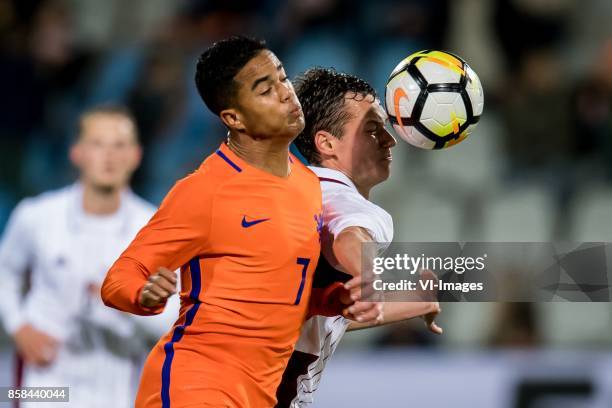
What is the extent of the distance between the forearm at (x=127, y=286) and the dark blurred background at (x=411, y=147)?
154 inches

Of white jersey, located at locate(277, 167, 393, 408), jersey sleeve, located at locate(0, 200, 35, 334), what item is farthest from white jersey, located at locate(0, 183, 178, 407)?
white jersey, located at locate(277, 167, 393, 408)

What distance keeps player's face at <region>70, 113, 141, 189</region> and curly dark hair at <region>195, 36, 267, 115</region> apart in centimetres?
238

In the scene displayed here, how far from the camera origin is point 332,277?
3910 mm

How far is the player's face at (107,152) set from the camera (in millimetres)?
6055

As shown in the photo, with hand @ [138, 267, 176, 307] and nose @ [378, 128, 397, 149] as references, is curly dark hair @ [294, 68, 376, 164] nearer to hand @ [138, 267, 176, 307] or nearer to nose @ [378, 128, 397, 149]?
nose @ [378, 128, 397, 149]

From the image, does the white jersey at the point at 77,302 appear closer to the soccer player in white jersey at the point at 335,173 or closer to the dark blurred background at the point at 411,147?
the soccer player in white jersey at the point at 335,173

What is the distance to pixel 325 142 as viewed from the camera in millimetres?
4141

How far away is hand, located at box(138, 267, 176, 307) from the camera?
331cm

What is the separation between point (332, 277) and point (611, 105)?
512cm

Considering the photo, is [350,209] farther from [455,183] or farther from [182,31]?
[182,31]

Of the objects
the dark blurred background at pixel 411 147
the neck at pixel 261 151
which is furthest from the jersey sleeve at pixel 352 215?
the dark blurred background at pixel 411 147

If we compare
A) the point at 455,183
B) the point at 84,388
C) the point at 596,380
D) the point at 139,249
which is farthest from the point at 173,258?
the point at 455,183

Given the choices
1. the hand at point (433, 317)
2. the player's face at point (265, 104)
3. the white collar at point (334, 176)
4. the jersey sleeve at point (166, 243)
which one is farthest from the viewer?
the white collar at point (334, 176)

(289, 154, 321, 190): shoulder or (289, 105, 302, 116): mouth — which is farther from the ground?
(289, 105, 302, 116): mouth
